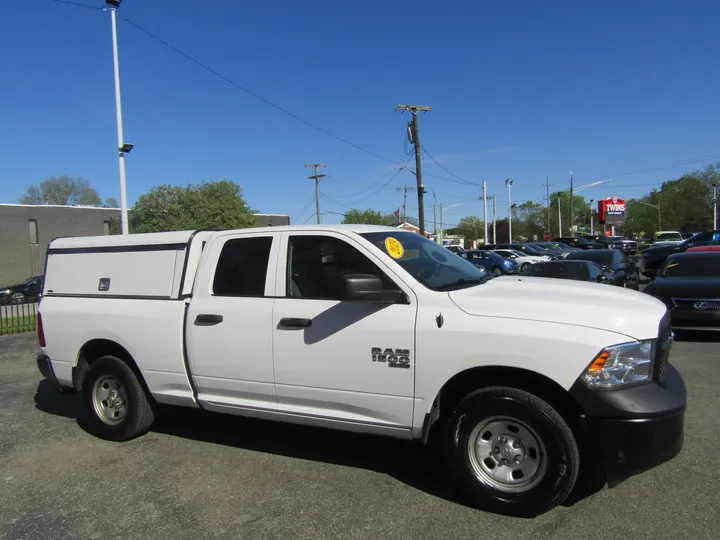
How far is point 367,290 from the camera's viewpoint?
10.9ft

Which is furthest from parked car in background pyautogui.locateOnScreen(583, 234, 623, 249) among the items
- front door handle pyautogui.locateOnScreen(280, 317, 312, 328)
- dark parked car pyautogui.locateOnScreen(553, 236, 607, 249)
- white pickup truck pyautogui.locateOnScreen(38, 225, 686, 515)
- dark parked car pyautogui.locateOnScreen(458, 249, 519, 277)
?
front door handle pyautogui.locateOnScreen(280, 317, 312, 328)

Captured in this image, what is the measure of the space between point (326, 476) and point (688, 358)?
5.82 meters

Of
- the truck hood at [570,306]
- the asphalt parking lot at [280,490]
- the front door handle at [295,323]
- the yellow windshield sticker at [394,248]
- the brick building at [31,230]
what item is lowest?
the asphalt parking lot at [280,490]

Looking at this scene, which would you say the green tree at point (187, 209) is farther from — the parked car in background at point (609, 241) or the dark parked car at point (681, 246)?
the parked car in background at point (609, 241)

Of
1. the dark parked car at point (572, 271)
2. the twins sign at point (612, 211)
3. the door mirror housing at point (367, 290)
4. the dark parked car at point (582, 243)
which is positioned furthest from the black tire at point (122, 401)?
the twins sign at point (612, 211)

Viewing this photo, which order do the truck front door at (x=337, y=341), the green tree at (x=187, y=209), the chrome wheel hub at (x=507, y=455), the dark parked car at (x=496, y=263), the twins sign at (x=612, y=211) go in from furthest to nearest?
1. the twins sign at (x=612, y=211)
2. the green tree at (x=187, y=209)
3. the dark parked car at (x=496, y=263)
4. the truck front door at (x=337, y=341)
5. the chrome wheel hub at (x=507, y=455)

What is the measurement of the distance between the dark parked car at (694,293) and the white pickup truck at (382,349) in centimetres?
514

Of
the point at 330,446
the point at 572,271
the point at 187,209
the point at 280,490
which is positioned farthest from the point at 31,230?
the point at 280,490

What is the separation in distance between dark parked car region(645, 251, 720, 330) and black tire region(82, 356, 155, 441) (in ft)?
22.7

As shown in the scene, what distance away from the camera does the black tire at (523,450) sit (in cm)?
304

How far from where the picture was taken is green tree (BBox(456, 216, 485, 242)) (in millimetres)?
109750

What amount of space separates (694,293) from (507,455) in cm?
666

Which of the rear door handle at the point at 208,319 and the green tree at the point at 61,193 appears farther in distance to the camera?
the green tree at the point at 61,193

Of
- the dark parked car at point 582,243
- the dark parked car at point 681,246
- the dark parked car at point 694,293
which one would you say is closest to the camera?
the dark parked car at point 694,293
